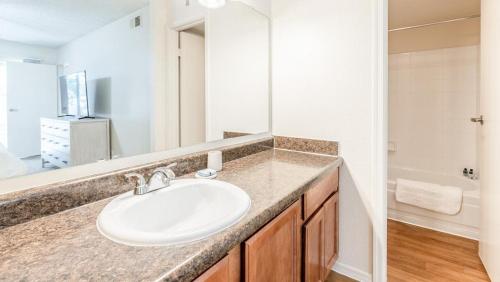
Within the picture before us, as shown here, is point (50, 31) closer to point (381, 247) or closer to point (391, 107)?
point (381, 247)

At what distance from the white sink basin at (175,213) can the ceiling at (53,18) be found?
602 mm

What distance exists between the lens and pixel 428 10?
2.50 m

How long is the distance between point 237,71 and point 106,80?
91cm

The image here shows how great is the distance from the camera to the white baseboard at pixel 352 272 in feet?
5.25

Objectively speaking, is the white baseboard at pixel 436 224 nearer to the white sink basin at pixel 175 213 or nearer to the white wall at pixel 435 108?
the white wall at pixel 435 108

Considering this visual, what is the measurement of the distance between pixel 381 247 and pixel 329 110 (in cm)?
87

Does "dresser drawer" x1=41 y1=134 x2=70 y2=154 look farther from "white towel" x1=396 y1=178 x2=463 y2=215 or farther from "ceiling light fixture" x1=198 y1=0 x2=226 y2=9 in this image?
"white towel" x1=396 y1=178 x2=463 y2=215

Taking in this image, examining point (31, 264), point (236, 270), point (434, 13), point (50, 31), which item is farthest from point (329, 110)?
point (434, 13)

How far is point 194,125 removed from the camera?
1.41 metres

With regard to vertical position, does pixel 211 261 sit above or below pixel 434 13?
below

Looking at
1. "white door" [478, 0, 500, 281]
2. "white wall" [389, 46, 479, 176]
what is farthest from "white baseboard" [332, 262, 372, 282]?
"white wall" [389, 46, 479, 176]

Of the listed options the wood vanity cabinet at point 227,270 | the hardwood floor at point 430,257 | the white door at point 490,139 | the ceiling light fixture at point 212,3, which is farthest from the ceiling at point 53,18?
the hardwood floor at point 430,257

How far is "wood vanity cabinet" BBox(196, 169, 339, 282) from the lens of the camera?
75 cm

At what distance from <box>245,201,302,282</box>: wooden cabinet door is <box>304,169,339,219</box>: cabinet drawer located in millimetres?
92
